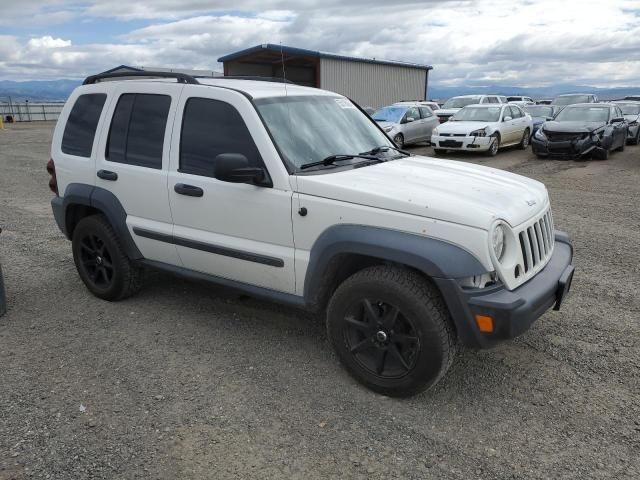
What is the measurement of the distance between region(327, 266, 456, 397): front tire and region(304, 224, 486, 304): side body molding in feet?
0.51

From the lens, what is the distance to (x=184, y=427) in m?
3.08

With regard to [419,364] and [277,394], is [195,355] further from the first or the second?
[419,364]

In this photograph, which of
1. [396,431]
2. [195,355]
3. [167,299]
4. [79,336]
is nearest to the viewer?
[396,431]

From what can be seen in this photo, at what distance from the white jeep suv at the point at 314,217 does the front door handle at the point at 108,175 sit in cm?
1

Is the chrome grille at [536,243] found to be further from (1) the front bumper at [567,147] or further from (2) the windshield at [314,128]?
(1) the front bumper at [567,147]

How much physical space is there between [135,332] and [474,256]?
2757 mm

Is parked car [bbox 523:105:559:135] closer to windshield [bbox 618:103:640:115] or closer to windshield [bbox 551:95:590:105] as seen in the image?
windshield [bbox 618:103:640:115]

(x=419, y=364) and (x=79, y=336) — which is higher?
(x=419, y=364)

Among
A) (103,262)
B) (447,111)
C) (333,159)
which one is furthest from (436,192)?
(447,111)

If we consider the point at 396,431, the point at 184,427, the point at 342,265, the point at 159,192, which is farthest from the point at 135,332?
the point at 396,431

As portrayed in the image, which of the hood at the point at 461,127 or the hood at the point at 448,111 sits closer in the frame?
the hood at the point at 461,127

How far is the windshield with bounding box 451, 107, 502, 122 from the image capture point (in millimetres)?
15875

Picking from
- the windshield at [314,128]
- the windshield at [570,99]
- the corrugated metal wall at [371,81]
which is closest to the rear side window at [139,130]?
the windshield at [314,128]

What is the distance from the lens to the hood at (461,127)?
15.1m
